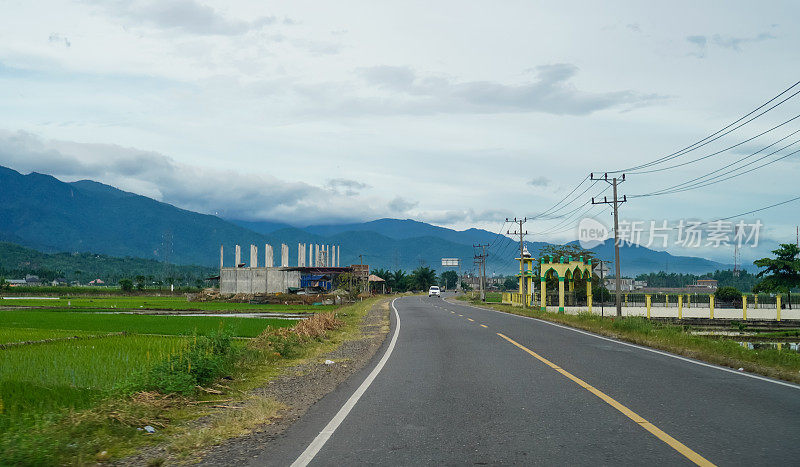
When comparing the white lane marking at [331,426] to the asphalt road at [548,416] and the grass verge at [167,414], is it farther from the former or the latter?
the grass verge at [167,414]

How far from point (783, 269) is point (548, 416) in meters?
66.4

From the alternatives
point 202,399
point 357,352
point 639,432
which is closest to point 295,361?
point 357,352

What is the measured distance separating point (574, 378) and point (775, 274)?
63.3 metres

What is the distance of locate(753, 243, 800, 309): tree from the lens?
199 feet

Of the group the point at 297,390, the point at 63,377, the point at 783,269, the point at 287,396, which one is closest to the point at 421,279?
the point at 783,269

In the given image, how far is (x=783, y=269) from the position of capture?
61.9 m

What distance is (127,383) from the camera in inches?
349

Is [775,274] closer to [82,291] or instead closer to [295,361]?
[295,361]

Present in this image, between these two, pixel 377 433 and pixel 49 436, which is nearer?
pixel 49 436

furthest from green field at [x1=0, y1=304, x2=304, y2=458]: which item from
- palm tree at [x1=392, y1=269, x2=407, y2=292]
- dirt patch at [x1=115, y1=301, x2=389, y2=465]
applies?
palm tree at [x1=392, y1=269, x2=407, y2=292]

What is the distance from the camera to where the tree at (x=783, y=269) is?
6078cm

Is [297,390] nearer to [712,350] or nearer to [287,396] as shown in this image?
[287,396]

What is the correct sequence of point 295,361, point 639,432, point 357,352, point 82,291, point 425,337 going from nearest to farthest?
point 639,432
point 295,361
point 357,352
point 425,337
point 82,291

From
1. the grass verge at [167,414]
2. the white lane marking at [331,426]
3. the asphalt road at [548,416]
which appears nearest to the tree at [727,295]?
the asphalt road at [548,416]
